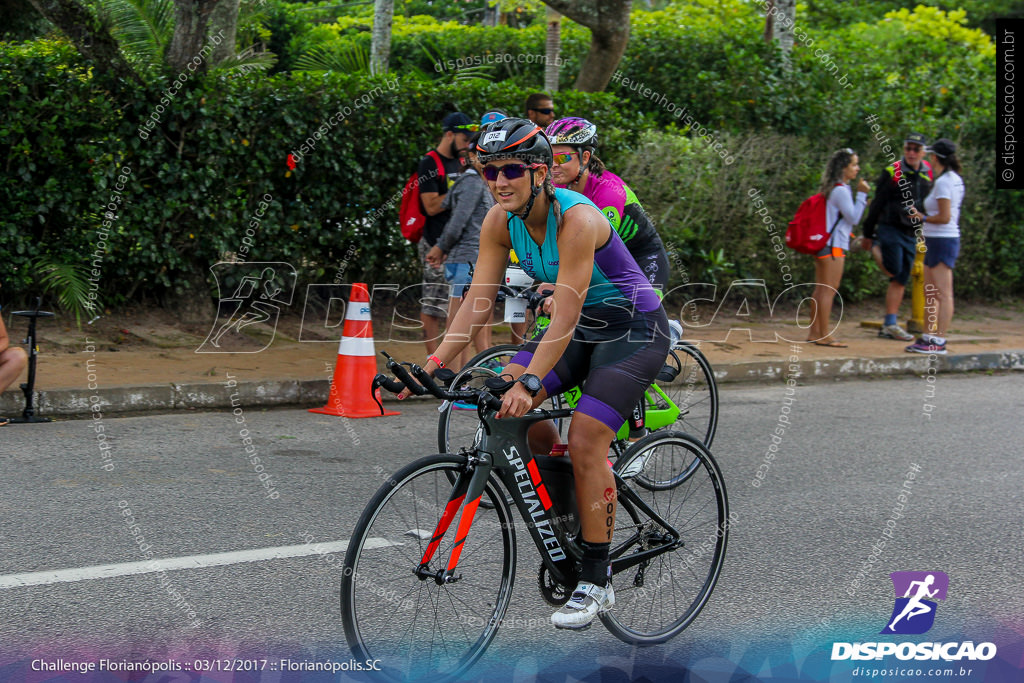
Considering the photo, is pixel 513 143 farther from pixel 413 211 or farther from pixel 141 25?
pixel 141 25

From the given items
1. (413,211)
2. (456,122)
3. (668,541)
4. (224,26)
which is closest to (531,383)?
(668,541)

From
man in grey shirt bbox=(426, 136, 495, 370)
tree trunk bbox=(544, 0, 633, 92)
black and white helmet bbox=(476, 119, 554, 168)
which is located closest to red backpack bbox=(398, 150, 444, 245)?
man in grey shirt bbox=(426, 136, 495, 370)

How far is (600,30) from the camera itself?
1152cm

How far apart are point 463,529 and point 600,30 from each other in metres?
9.15

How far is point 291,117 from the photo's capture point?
9.27m

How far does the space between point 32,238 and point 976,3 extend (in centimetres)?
2624

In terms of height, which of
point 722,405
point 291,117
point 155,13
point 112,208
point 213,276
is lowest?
point 722,405

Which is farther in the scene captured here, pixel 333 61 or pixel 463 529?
pixel 333 61

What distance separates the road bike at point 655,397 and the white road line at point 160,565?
0.93 m

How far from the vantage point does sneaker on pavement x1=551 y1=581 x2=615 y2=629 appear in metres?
3.60

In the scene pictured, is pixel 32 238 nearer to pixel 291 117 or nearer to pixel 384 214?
pixel 291 117

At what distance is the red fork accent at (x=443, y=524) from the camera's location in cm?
338

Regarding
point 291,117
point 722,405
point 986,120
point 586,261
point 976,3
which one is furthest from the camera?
point 976,3

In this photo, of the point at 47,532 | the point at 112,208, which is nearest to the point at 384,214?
the point at 112,208
